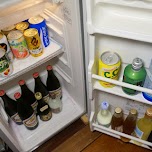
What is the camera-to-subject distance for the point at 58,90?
47.8 inches

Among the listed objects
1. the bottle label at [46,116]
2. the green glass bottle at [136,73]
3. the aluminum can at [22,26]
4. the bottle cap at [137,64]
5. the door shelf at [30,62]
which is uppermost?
the aluminum can at [22,26]

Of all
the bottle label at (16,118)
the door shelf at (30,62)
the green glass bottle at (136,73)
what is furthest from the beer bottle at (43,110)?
the green glass bottle at (136,73)

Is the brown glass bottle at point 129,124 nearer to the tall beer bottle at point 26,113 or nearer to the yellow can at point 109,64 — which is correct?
the yellow can at point 109,64

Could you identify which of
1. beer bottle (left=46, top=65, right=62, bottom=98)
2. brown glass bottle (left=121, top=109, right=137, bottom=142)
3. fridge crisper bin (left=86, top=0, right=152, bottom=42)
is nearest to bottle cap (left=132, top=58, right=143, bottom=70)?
fridge crisper bin (left=86, top=0, right=152, bottom=42)

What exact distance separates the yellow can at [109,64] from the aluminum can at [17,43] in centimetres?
34

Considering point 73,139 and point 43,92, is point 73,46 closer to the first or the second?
point 43,92

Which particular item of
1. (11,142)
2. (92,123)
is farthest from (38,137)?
(92,123)

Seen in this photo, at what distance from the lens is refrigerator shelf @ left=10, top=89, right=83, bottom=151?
1.12 metres

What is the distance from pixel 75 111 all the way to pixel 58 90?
0.56 feet

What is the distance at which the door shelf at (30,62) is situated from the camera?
2.78 feet

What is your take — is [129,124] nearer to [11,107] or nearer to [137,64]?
[137,64]

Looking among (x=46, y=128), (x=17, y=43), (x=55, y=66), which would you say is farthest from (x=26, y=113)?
(x=17, y=43)

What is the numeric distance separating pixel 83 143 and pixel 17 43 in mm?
753

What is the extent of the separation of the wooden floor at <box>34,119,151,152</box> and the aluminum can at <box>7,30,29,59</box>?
25.0 inches
